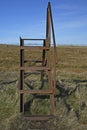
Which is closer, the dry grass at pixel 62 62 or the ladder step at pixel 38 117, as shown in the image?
the ladder step at pixel 38 117

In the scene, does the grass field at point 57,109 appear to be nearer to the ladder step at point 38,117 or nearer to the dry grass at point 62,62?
the ladder step at point 38,117

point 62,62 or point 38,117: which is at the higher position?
point 62,62

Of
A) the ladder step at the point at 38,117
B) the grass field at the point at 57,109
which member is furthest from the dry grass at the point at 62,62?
the ladder step at the point at 38,117

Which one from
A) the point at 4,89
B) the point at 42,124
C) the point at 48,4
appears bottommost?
the point at 42,124

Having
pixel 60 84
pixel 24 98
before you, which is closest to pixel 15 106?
pixel 24 98

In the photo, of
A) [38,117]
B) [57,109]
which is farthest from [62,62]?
[38,117]

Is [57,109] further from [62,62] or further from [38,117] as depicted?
[62,62]

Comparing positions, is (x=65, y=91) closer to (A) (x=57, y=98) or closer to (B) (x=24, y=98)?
(A) (x=57, y=98)

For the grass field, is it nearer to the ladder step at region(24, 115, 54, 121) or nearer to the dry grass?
the ladder step at region(24, 115, 54, 121)

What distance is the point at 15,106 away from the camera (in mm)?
8562

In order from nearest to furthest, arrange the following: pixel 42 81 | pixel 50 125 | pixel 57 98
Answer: pixel 50 125 → pixel 57 98 → pixel 42 81

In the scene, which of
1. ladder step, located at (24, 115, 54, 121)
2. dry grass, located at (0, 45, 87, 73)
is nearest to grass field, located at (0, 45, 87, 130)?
ladder step, located at (24, 115, 54, 121)

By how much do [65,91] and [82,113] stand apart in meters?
1.29

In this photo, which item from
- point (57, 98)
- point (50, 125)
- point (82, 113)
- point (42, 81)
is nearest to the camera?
point (50, 125)
